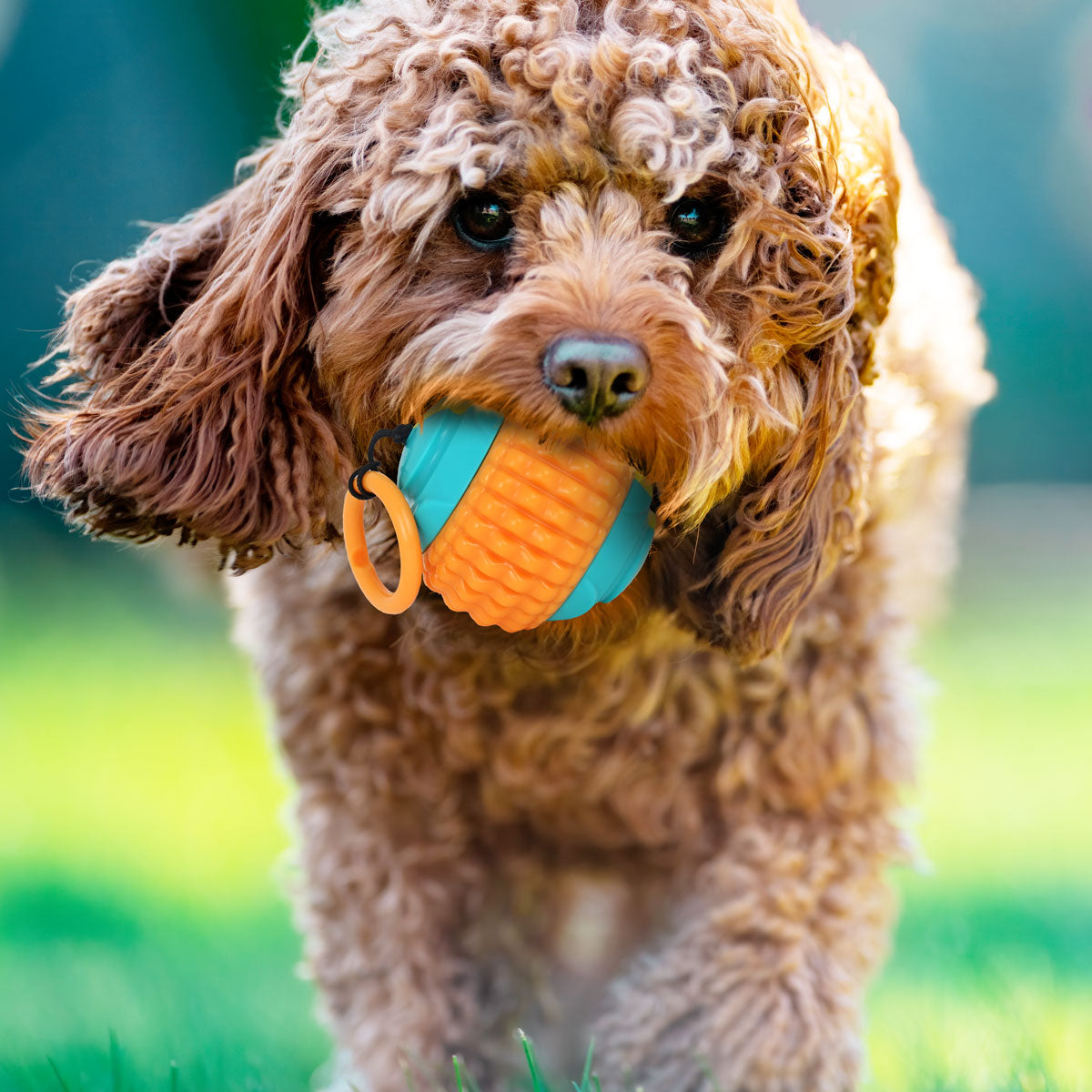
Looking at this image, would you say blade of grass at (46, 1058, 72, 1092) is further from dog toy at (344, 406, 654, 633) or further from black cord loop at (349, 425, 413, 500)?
black cord loop at (349, 425, 413, 500)

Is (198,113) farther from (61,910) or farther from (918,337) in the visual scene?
(918,337)

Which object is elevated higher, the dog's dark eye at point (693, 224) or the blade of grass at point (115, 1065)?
the dog's dark eye at point (693, 224)

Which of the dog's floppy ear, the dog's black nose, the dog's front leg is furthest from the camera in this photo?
the dog's front leg

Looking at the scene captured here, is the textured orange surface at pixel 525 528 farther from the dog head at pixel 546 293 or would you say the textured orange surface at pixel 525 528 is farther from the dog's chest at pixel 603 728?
the dog's chest at pixel 603 728

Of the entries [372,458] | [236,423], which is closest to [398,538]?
[372,458]

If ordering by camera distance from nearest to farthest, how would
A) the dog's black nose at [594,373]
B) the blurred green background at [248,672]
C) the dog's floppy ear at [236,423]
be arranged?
the dog's black nose at [594,373], the dog's floppy ear at [236,423], the blurred green background at [248,672]

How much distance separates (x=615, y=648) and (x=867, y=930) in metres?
0.86

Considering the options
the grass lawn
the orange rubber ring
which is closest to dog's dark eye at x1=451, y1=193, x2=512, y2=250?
the orange rubber ring

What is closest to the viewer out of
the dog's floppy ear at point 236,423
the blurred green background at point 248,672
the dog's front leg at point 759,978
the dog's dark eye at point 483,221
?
the dog's dark eye at point 483,221

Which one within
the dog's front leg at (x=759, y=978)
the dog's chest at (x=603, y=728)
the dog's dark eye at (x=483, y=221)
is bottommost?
the dog's front leg at (x=759, y=978)

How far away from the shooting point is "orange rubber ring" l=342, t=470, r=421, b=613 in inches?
94.7

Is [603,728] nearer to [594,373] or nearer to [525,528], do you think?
[525,528]

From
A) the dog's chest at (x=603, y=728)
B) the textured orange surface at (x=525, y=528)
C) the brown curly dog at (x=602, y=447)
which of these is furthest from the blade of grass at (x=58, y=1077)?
the textured orange surface at (x=525, y=528)

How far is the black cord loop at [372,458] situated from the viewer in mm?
2492
